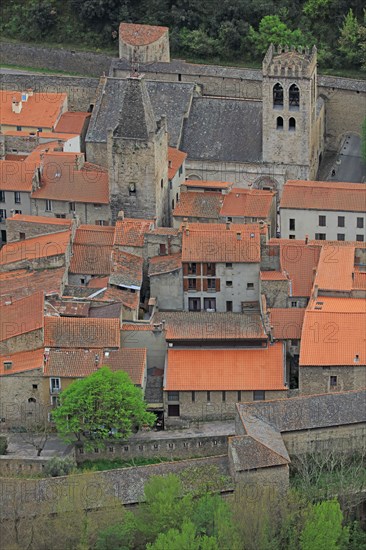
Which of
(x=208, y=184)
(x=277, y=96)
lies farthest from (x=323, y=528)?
(x=277, y=96)

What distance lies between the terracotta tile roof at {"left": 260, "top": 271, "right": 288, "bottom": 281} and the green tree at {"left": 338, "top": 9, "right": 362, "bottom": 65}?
3040cm

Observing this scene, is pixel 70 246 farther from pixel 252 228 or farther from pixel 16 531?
pixel 16 531

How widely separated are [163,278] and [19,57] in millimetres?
37509

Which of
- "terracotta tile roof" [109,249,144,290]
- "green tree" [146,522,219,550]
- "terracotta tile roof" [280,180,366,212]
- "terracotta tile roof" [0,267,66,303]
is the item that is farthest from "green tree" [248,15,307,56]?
"green tree" [146,522,219,550]

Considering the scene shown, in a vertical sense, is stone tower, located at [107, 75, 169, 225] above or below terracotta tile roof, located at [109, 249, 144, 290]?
above

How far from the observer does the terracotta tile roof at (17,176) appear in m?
103

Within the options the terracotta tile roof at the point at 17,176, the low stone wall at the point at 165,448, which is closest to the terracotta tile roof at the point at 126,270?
the terracotta tile roof at the point at 17,176

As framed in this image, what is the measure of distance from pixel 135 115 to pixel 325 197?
12763 millimetres

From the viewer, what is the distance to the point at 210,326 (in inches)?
3541

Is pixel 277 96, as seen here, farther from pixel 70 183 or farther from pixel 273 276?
pixel 273 276

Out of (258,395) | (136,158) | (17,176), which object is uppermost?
(136,158)

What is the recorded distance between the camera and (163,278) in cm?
9550

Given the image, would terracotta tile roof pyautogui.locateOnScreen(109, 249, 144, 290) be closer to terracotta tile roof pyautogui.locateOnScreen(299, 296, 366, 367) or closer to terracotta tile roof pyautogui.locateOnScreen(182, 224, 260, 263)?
terracotta tile roof pyautogui.locateOnScreen(182, 224, 260, 263)

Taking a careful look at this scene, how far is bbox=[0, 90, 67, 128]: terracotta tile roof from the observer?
112562 mm
